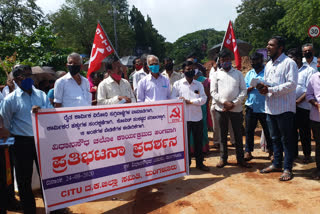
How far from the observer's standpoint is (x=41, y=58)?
1048 centimetres

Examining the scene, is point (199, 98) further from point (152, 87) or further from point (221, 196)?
point (221, 196)

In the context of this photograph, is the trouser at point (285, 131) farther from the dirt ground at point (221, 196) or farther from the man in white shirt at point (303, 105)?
the man in white shirt at point (303, 105)

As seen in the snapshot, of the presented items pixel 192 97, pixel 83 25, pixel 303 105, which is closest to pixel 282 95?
pixel 303 105

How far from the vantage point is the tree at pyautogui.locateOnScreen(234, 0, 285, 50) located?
3701 cm

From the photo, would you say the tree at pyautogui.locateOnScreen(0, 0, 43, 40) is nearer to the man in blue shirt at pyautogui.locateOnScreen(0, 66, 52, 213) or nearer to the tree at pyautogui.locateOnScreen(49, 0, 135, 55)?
the tree at pyautogui.locateOnScreen(49, 0, 135, 55)

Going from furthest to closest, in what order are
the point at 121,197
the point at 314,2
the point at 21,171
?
1. the point at 314,2
2. the point at 121,197
3. the point at 21,171

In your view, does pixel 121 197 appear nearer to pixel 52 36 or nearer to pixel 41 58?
pixel 41 58

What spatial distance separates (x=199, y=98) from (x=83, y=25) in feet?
138

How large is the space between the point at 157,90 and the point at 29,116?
2.19 meters

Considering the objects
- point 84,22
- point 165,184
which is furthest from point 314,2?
point 84,22

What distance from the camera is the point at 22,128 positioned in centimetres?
305

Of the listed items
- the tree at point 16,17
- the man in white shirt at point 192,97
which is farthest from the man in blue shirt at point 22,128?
the tree at point 16,17

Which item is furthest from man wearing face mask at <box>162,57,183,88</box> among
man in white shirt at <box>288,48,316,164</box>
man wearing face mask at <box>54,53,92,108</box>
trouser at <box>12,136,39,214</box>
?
trouser at <box>12,136,39,214</box>

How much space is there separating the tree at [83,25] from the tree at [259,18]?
18.7m
